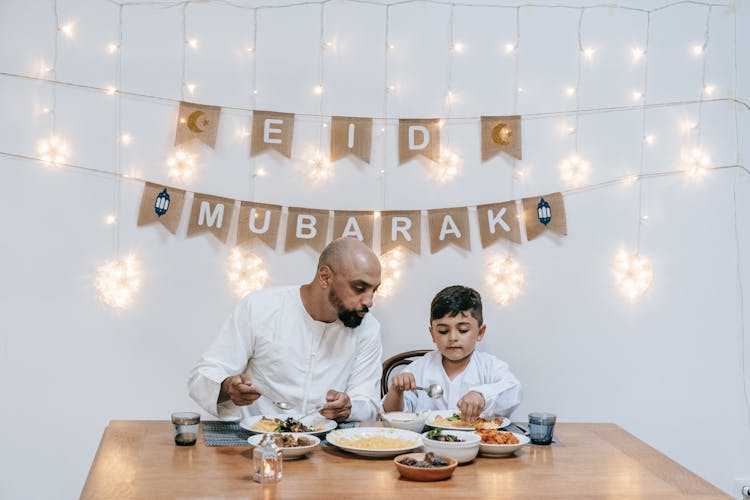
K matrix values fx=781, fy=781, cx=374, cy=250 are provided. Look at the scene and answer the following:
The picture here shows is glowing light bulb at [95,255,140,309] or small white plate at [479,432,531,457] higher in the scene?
glowing light bulb at [95,255,140,309]

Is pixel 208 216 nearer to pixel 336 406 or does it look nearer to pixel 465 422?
pixel 336 406

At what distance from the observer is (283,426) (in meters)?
2.35

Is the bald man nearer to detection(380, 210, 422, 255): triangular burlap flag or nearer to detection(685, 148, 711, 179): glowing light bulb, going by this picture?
detection(380, 210, 422, 255): triangular burlap flag

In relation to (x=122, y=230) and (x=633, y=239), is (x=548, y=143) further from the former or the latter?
(x=122, y=230)

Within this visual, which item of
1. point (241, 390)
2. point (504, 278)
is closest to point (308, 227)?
point (504, 278)

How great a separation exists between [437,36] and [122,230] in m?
1.66

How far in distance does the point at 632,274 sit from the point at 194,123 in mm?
2094

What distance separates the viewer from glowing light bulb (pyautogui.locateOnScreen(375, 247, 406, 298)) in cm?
352

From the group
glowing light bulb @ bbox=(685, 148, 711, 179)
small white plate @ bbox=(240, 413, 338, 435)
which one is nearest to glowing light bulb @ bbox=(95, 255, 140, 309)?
small white plate @ bbox=(240, 413, 338, 435)

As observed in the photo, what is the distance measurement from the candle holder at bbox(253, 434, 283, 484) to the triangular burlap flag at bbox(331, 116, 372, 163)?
71.7 inches

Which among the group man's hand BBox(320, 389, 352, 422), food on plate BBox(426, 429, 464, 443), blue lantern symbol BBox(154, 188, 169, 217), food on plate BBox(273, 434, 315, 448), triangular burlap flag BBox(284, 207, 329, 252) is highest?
blue lantern symbol BBox(154, 188, 169, 217)

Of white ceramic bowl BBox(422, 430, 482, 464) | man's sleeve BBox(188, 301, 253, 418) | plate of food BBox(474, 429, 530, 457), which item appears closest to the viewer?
white ceramic bowl BBox(422, 430, 482, 464)

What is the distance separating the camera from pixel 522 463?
85.5 inches

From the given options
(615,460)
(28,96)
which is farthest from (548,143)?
(28,96)
